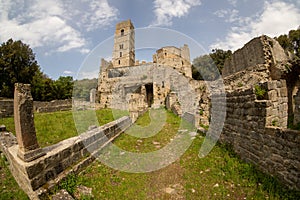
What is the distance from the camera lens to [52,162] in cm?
322

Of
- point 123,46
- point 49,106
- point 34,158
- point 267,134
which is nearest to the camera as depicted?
point 34,158

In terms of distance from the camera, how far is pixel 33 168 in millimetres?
2799

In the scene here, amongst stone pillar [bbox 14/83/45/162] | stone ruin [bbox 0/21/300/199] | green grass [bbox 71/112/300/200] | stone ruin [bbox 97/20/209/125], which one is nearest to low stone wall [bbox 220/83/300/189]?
stone ruin [bbox 0/21/300/199]

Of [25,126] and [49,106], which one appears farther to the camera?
[49,106]

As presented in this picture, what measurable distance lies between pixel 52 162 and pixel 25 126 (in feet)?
2.91

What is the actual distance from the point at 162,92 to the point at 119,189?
2461 cm

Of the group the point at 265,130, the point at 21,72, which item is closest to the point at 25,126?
the point at 265,130

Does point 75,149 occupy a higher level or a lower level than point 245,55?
lower

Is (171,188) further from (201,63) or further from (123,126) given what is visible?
(201,63)

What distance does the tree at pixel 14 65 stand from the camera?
2575cm

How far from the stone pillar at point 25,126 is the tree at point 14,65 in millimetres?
29266

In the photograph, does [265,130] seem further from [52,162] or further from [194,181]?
[52,162]

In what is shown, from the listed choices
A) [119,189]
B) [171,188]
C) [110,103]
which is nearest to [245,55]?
[171,188]

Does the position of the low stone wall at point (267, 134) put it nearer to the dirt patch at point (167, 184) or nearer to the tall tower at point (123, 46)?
the dirt patch at point (167, 184)
